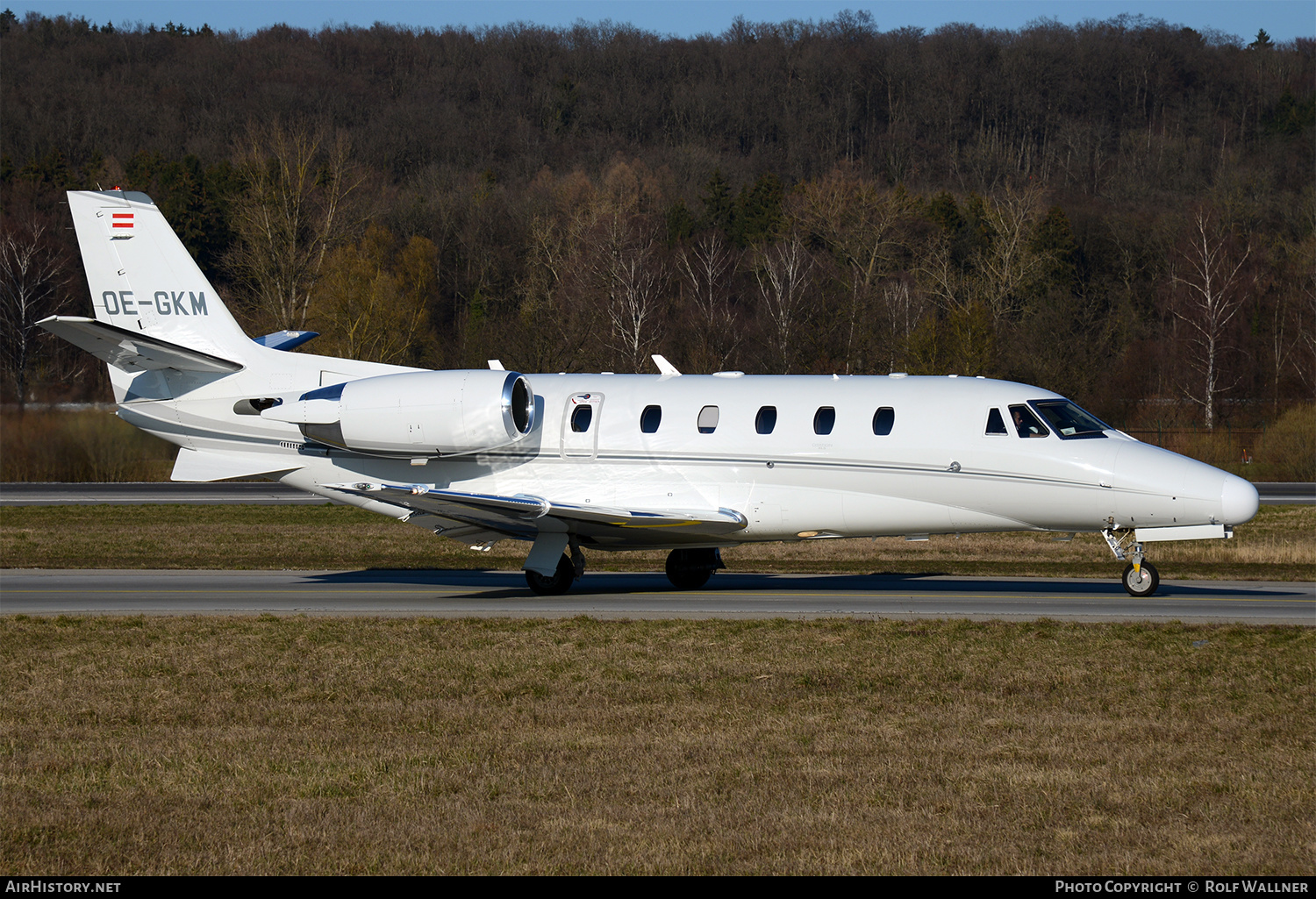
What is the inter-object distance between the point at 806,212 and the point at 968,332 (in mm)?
25911

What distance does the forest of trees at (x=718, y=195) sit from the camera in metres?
59.9

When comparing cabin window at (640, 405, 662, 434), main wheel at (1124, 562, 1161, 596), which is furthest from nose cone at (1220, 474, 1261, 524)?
cabin window at (640, 405, 662, 434)

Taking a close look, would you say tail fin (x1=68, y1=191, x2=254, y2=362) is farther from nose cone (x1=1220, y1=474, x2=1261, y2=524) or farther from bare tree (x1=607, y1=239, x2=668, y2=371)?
bare tree (x1=607, y1=239, x2=668, y2=371)

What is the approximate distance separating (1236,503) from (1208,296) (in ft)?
166

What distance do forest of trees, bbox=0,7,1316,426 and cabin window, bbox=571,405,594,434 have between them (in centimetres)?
2822

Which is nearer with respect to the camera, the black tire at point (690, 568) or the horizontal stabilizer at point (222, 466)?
the black tire at point (690, 568)

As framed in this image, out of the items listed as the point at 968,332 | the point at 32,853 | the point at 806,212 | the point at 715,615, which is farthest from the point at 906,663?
the point at 806,212

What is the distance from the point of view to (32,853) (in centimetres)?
779

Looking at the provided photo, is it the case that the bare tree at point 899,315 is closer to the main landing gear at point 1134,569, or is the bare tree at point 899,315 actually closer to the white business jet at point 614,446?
the main landing gear at point 1134,569

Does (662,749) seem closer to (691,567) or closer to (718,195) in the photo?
(691,567)

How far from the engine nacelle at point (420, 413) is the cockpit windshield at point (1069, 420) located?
27.0 ft

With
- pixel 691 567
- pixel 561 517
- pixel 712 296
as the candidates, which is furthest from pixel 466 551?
pixel 712 296

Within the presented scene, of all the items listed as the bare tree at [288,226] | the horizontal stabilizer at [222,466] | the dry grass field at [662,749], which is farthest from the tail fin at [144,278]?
the bare tree at [288,226]

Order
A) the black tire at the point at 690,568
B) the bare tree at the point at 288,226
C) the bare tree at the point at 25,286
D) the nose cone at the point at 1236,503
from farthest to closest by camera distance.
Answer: the bare tree at the point at 288,226, the bare tree at the point at 25,286, the black tire at the point at 690,568, the nose cone at the point at 1236,503
